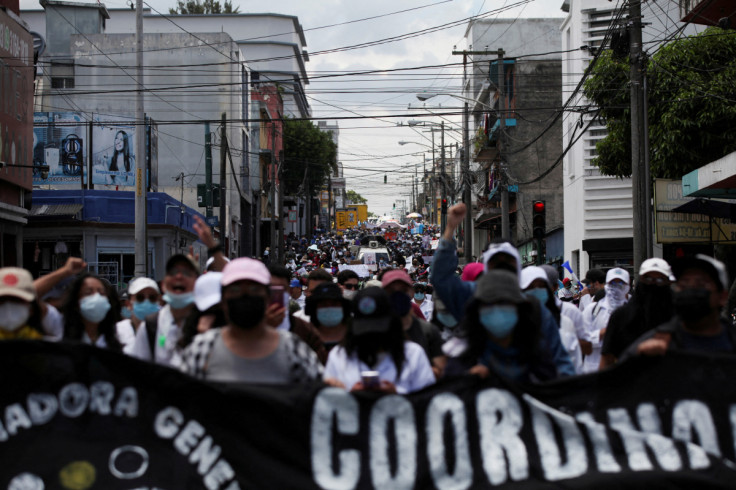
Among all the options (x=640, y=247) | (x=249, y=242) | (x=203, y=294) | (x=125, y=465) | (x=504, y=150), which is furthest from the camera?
(x=249, y=242)

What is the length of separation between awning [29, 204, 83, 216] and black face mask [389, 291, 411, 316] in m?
27.6

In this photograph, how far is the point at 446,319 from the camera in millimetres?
7266

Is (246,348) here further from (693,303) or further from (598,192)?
(598,192)

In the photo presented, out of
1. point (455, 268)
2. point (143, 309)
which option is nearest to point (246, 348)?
point (455, 268)

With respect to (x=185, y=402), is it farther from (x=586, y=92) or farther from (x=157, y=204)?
(x=157, y=204)

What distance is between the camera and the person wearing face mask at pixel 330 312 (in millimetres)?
7062

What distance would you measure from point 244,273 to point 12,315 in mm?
1394

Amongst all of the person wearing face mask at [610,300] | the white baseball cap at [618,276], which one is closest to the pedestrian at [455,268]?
the person wearing face mask at [610,300]

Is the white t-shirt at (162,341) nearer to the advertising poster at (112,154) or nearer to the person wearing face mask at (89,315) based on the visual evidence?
the person wearing face mask at (89,315)

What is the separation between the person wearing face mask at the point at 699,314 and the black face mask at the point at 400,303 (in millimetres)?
1643

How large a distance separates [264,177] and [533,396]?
6025 cm

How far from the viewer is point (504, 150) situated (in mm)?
29797

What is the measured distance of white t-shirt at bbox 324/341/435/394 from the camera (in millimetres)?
5160

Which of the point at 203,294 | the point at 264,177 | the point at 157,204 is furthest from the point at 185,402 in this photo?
the point at 264,177
